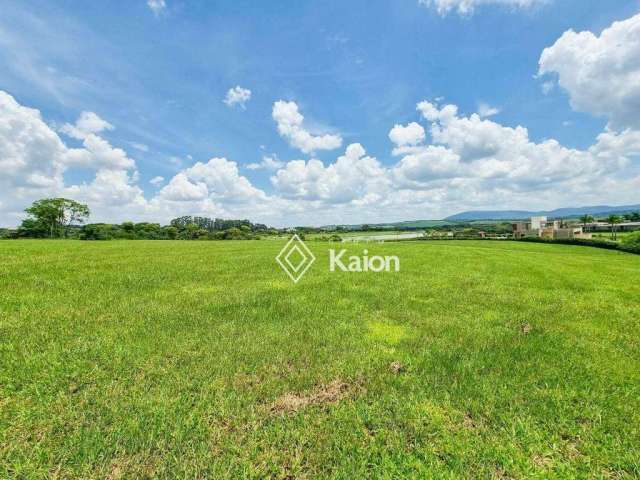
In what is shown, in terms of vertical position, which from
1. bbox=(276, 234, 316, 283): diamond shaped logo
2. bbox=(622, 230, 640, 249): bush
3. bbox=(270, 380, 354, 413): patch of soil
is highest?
bbox=(276, 234, 316, 283): diamond shaped logo

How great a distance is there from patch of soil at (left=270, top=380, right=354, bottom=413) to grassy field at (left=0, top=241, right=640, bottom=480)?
21 millimetres

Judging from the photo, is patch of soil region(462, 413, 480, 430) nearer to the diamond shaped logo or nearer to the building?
the diamond shaped logo

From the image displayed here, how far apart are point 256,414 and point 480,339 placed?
14.5 ft

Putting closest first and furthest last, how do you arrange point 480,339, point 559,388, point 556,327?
point 559,388 → point 480,339 → point 556,327

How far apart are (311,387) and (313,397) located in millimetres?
183

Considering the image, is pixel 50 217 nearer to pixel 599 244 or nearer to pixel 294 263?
pixel 294 263

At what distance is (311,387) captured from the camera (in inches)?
150

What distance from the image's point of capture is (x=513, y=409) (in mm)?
3387

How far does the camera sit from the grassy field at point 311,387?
2.71m

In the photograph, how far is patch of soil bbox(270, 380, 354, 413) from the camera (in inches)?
136

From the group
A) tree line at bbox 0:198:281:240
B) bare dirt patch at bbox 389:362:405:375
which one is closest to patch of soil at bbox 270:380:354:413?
bare dirt patch at bbox 389:362:405:375

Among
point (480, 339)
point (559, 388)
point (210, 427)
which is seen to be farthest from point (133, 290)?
point (559, 388)

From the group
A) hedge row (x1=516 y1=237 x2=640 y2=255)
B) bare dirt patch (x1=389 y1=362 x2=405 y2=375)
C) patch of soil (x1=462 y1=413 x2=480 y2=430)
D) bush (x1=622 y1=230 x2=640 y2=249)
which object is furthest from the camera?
bush (x1=622 y1=230 x2=640 y2=249)

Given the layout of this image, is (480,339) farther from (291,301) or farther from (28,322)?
(28,322)
